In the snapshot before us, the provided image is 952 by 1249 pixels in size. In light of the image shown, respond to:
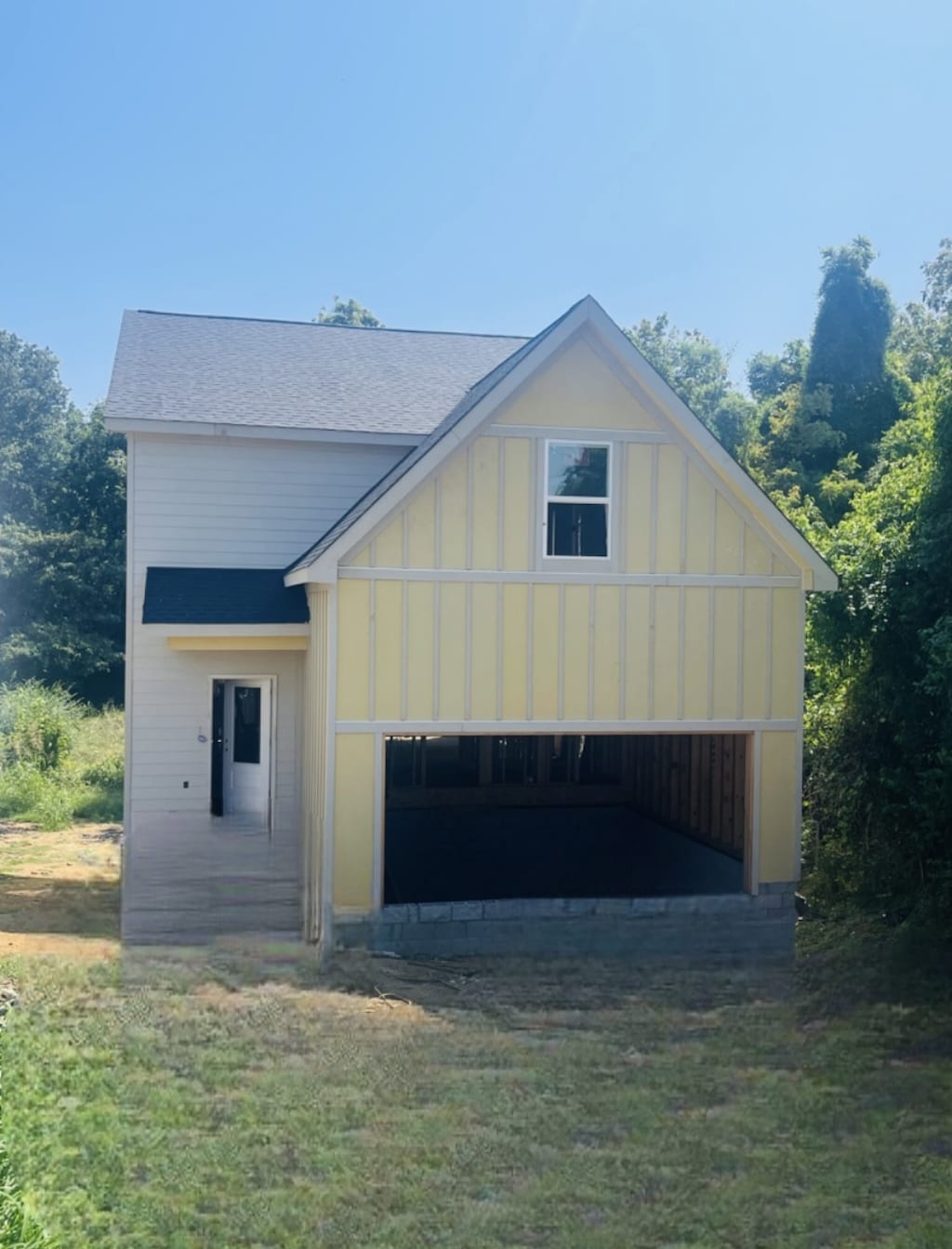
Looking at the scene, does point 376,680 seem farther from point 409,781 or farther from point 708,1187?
point 409,781

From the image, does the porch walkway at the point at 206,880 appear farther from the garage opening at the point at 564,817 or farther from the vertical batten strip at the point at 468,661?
the vertical batten strip at the point at 468,661

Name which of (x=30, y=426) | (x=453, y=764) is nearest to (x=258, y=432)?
(x=453, y=764)

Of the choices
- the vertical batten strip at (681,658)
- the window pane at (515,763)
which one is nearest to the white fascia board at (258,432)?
the vertical batten strip at (681,658)

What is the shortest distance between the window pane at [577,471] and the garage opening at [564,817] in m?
3.26

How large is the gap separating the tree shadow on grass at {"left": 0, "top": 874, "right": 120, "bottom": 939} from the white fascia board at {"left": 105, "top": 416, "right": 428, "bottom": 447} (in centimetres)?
559

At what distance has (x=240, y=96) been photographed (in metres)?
17.3

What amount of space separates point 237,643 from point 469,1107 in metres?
7.30

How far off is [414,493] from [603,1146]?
6.28 meters

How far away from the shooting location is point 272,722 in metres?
14.3

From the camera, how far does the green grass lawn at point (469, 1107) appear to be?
5.55 metres

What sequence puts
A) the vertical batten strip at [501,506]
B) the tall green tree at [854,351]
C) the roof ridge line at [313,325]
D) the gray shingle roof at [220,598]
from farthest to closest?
the tall green tree at [854,351], the roof ridge line at [313,325], the gray shingle roof at [220,598], the vertical batten strip at [501,506]

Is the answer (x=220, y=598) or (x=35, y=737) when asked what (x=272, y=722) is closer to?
(x=220, y=598)

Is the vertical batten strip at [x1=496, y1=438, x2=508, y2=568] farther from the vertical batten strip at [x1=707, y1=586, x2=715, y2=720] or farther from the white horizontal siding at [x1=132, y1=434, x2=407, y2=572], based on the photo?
the white horizontal siding at [x1=132, y1=434, x2=407, y2=572]

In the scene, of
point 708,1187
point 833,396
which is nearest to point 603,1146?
point 708,1187
